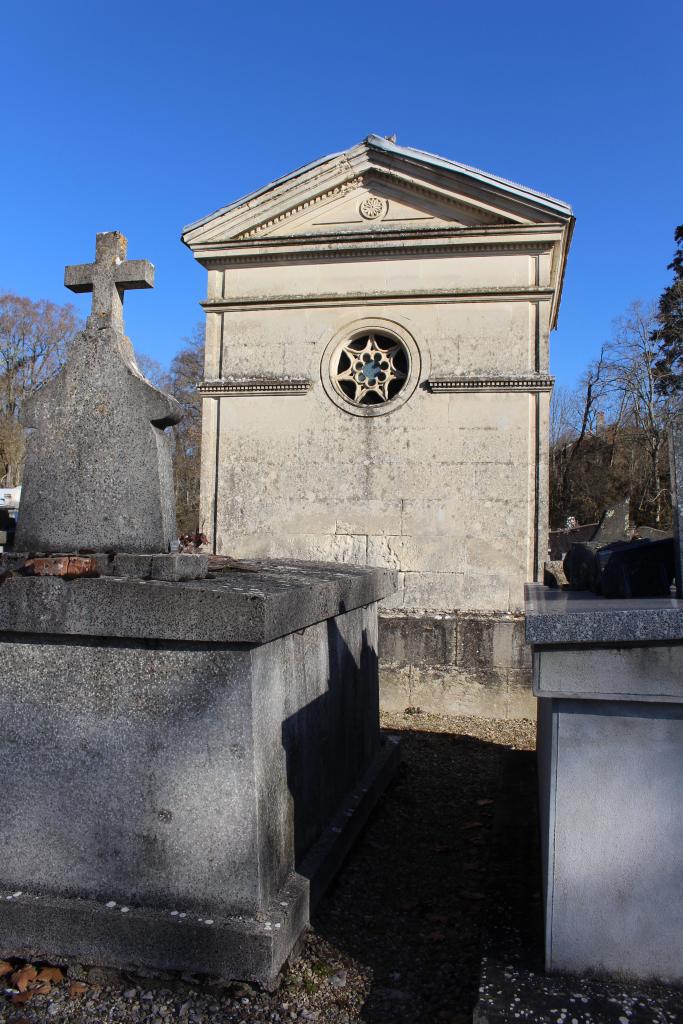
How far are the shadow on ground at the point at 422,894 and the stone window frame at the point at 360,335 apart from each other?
4.41 metres

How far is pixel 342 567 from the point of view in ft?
18.7

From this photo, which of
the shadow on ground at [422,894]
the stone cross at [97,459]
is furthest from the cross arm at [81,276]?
the shadow on ground at [422,894]

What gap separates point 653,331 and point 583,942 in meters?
31.8

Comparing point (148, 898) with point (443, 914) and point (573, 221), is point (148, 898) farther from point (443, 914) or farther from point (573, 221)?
point (573, 221)

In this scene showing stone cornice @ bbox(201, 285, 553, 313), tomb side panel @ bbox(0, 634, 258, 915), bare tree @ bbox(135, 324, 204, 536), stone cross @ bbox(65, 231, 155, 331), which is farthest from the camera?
bare tree @ bbox(135, 324, 204, 536)

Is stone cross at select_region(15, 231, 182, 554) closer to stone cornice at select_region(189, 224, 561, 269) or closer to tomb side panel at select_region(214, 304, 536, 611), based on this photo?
tomb side panel at select_region(214, 304, 536, 611)

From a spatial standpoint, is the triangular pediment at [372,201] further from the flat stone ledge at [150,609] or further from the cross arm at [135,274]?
the flat stone ledge at [150,609]

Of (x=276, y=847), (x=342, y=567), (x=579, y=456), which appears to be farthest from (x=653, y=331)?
(x=276, y=847)

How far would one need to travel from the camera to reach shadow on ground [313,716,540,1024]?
10.6 feet

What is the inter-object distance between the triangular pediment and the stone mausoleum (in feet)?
0.06

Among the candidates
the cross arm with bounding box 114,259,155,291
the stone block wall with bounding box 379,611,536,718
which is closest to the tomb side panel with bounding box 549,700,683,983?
the cross arm with bounding box 114,259,155,291

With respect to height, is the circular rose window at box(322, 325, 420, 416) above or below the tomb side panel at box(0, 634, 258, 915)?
above

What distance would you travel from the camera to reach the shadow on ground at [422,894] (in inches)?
127

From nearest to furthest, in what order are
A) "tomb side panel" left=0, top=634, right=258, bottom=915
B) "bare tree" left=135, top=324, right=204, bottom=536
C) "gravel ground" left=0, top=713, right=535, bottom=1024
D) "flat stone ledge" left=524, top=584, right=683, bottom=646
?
"flat stone ledge" left=524, top=584, right=683, bottom=646 < "gravel ground" left=0, top=713, right=535, bottom=1024 < "tomb side panel" left=0, top=634, right=258, bottom=915 < "bare tree" left=135, top=324, right=204, bottom=536
